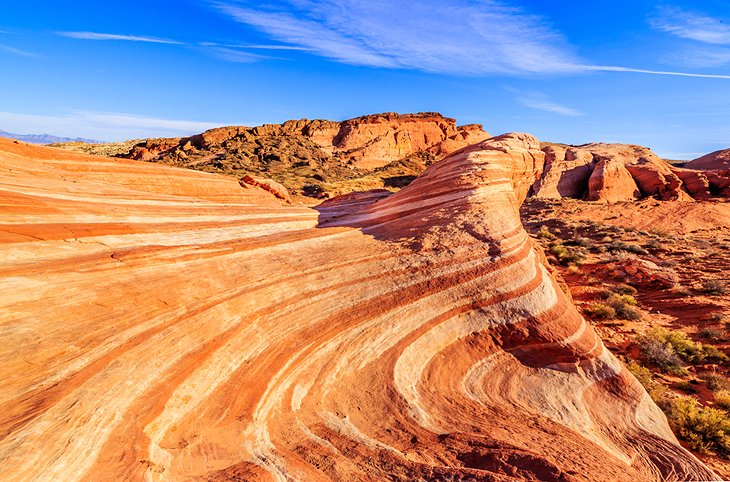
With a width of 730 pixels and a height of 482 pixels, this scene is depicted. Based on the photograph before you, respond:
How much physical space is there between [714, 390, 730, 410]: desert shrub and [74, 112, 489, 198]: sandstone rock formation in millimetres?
30849

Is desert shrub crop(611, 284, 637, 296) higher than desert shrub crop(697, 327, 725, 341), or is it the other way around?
desert shrub crop(611, 284, 637, 296)

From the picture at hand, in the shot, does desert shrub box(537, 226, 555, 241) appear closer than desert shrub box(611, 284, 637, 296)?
No

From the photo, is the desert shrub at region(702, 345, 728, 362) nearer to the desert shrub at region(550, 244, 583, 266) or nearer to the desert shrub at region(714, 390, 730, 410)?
the desert shrub at region(714, 390, 730, 410)

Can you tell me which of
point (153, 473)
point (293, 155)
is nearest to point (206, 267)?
point (153, 473)

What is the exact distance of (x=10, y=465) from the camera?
2875 millimetres

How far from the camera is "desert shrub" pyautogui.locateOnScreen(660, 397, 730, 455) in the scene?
6.36 meters

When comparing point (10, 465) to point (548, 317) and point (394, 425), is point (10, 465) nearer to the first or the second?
point (394, 425)

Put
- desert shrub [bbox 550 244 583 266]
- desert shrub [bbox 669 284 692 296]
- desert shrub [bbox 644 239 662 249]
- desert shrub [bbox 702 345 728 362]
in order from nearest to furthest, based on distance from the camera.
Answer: desert shrub [bbox 702 345 728 362] < desert shrub [bbox 669 284 692 296] < desert shrub [bbox 550 244 583 266] < desert shrub [bbox 644 239 662 249]

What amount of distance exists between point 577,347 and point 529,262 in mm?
2124

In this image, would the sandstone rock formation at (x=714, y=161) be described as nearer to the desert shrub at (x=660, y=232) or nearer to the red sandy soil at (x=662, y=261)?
the red sandy soil at (x=662, y=261)

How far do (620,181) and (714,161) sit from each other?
31.7 m

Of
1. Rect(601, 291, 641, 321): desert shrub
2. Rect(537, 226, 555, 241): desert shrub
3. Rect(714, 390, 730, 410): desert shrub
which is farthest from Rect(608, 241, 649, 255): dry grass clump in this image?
Rect(714, 390, 730, 410): desert shrub

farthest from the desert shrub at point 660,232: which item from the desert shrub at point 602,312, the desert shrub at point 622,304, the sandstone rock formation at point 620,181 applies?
the desert shrub at point 602,312

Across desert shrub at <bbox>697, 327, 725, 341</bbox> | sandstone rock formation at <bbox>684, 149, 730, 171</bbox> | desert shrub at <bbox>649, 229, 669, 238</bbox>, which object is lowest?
desert shrub at <bbox>697, 327, 725, 341</bbox>
